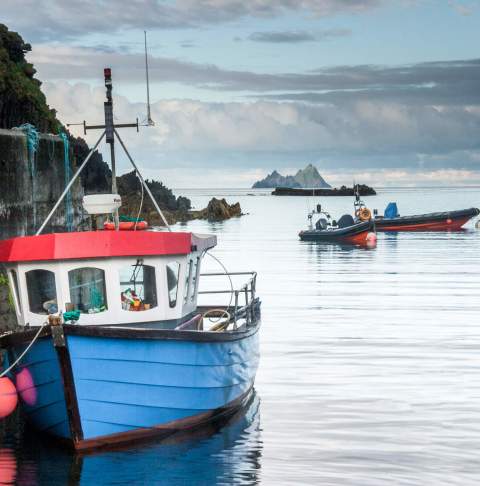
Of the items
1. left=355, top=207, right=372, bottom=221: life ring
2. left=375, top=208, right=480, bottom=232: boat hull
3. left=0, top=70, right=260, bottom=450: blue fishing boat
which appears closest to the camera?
left=0, top=70, right=260, bottom=450: blue fishing boat

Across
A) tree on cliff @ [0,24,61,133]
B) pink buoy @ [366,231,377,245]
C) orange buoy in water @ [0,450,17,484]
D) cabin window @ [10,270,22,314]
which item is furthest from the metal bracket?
pink buoy @ [366,231,377,245]

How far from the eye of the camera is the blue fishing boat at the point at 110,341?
13.1 meters

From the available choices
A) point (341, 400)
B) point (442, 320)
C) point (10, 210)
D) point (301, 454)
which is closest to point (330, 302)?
point (442, 320)

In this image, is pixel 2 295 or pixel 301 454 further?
pixel 2 295

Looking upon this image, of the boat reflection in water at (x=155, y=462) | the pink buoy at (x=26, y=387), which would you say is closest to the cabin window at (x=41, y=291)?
the pink buoy at (x=26, y=387)

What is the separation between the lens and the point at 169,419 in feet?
45.9

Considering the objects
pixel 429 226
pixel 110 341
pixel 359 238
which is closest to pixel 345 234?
pixel 359 238

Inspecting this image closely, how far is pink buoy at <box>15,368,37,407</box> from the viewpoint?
1399 cm

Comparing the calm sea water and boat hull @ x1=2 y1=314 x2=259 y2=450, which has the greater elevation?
boat hull @ x1=2 y1=314 x2=259 y2=450

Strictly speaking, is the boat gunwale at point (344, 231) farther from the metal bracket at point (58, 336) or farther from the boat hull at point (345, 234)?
the metal bracket at point (58, 336)

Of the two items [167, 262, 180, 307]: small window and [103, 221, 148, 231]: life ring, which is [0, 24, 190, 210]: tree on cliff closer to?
[103, 221, 148, 231]: life ring

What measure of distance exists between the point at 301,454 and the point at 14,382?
394 cm

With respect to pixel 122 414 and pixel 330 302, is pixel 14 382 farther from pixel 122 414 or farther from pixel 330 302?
pixel 330 302

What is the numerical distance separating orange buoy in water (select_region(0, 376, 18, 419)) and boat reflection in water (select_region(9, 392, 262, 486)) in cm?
53
